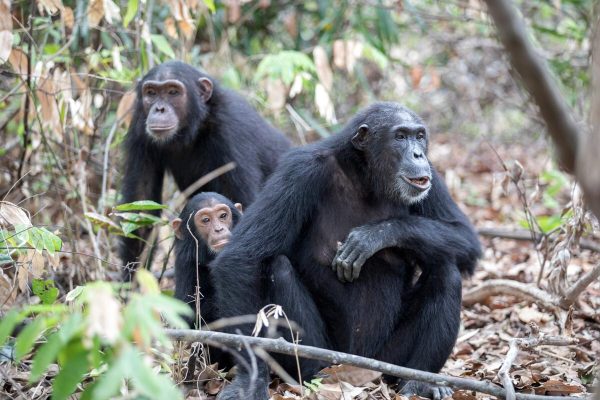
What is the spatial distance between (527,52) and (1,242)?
14.5 ft

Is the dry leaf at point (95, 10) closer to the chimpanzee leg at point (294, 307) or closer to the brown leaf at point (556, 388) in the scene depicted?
the chimpanzee leg at point (294, 307)

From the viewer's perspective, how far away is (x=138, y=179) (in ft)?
28.6

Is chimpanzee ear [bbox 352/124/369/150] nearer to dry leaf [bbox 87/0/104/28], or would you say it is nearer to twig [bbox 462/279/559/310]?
twig [bbox 462/279/559/310]

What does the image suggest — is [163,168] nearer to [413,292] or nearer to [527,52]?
[413,292]

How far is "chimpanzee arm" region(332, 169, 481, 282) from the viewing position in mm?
5984

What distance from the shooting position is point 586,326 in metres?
7.27

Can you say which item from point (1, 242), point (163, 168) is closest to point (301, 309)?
point (1, 242)

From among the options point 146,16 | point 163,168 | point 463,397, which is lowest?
point 463,397

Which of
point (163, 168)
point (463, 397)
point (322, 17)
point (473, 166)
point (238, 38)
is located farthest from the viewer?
point (473, 166)

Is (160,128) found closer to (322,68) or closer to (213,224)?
(213,224)

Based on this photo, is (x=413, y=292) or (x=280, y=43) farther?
(x=280, y=43)

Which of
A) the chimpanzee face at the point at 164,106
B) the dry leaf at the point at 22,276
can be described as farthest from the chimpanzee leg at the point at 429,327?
the chimpanzee face at the point at 164,106

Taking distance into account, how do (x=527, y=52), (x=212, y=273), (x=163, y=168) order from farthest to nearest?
(x=163, y=168)
(x=212, y=273)
(x=527, y=52)

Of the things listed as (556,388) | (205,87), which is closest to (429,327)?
(556,388)
